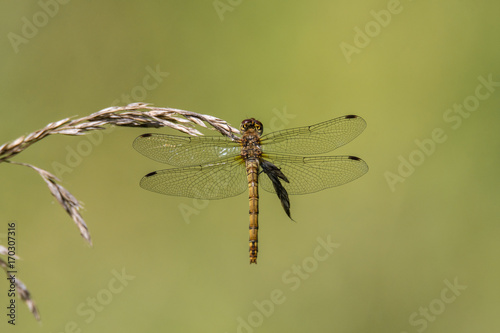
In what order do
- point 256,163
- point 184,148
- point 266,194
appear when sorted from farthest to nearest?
point 266,194 → point 256,163 → point 184,148

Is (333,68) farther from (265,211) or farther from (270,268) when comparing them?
(270,268)

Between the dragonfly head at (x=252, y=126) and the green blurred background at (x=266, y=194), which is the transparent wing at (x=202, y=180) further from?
the green blurred background at (x=266, y=194)

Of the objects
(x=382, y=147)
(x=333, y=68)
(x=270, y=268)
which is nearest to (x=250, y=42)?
(x=333, y=68)

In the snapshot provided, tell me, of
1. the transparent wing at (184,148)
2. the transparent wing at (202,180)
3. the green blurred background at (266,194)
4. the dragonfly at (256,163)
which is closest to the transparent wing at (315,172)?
the dragonfly at (256,163)

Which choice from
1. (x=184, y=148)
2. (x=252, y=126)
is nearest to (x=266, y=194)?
(x=252, y=126)

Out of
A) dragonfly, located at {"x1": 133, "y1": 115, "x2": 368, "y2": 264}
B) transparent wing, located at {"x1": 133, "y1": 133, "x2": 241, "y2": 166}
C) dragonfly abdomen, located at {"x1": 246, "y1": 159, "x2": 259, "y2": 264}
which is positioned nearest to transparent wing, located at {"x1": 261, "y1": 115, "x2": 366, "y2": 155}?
dragonfly, located at {"x1": 133, "y1": 115, "x2": 368, "y2": 264}

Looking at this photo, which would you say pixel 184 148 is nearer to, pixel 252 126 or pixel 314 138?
pixel 252 126

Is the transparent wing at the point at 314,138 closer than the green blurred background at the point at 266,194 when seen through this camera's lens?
Yes
